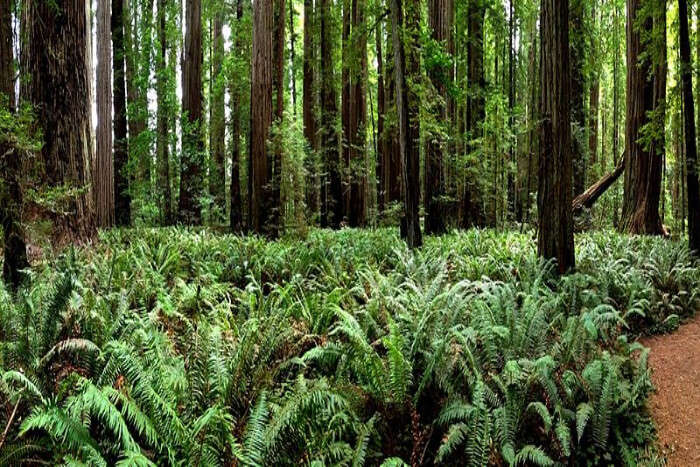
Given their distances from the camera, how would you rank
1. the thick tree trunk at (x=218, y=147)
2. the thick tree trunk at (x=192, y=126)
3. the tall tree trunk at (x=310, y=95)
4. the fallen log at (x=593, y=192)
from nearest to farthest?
1. the fallen log at (x=593, y=192)
2. the thick tree trunk at (x=192, y=126)
3. the tall tree trunk at (x=310, y=95)
4. the thick tree trunk at (x=218, y=147)

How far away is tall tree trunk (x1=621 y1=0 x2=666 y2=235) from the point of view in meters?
10.6

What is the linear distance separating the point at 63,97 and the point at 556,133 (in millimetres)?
6786

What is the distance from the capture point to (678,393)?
161 inches

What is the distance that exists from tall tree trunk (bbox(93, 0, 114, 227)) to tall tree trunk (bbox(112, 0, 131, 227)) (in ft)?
10.2

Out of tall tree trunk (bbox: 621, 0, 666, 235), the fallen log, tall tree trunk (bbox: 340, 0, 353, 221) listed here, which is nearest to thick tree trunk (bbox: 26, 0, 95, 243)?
tall tree trunk (bbox: 340, 0, 353, 221)

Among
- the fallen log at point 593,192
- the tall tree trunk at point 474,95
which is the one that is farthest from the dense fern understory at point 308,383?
the tall tree trunk at point 474,95

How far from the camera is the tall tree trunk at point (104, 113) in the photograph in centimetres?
1120

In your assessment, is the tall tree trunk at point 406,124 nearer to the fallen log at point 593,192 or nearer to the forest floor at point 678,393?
the forest floor at point 678,393

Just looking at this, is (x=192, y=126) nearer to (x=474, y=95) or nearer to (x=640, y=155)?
(x=474, y=95)

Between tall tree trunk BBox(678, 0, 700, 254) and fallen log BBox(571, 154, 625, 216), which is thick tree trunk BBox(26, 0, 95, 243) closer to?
tall tree trunk BBox(678, 0, 700, 254)

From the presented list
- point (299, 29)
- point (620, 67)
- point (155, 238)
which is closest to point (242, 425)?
point (155, 238)

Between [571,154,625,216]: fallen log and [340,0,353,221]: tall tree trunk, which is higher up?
[340,0,353,221]: tall tree trunk

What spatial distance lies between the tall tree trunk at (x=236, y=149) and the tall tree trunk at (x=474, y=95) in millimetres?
6710

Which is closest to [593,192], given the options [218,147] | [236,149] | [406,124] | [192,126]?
[406,124]
